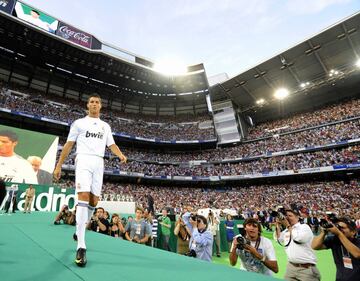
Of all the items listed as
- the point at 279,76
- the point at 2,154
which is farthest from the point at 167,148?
the point at 2,154

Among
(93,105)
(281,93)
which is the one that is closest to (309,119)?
(281,93)

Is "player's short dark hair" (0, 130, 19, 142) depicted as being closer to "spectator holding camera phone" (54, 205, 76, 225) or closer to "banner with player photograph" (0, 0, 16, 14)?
"spectator holding camera phone" (54, 205, 76, 225)

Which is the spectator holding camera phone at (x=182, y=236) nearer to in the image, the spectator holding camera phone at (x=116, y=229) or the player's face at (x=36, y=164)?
the spectator holding camera phone at (x=116, y=229)

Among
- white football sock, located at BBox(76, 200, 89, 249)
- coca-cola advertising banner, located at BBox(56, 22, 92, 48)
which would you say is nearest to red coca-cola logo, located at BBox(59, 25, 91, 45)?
coca-cola advertising banner, located at BBox(56, 22, 92, 48)

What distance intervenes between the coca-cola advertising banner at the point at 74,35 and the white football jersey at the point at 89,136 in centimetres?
3566

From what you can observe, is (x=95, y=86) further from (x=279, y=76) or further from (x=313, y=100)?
(x=313, y=100)

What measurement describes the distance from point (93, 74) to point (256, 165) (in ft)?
100

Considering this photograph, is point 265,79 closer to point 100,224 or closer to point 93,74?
point 93,74

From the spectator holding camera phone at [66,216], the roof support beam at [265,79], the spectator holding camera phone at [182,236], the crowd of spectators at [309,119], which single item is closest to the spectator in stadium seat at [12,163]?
the spectator holding camera phone at [66,216]

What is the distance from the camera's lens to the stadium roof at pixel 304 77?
29.2 metres

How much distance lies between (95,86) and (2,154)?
→ 25410 mm

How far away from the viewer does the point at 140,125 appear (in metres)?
45.0

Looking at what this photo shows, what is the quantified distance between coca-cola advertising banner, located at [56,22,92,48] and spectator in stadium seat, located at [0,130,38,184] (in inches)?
768

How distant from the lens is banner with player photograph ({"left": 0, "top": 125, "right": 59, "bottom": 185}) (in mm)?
18641
